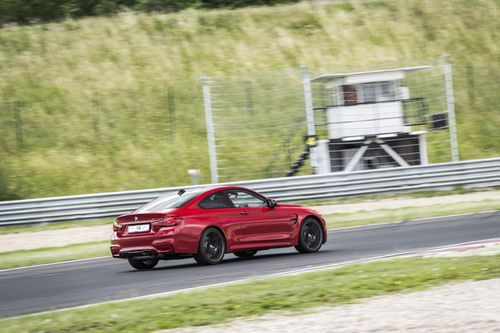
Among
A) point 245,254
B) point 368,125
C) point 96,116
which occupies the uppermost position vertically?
point 96,116

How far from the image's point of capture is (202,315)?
29.6 feet

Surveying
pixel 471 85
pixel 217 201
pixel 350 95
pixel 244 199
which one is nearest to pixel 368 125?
pixel 350 95

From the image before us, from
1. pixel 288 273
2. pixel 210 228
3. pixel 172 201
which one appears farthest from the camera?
pixel 172 201

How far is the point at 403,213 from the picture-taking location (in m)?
22.7

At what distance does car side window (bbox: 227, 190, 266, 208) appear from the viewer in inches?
591

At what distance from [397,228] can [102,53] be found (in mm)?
26086

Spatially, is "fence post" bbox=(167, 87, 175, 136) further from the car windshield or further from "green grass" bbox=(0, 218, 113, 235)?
the car windshield

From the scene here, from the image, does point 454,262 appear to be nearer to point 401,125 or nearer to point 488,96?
point 401,125

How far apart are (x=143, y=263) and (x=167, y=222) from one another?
1374mm

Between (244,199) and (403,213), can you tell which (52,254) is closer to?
(244,199)

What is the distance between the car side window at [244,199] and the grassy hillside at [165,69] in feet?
56.4

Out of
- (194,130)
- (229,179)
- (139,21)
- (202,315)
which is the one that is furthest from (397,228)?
(139,21)

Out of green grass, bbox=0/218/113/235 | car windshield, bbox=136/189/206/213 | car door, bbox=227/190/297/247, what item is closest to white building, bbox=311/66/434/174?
green grass, bbox=0/218/113/235

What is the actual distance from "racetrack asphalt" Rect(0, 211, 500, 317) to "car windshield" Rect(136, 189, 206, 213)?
3.12ft
